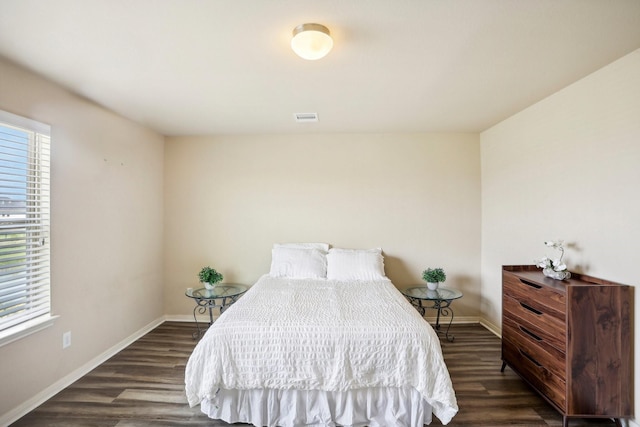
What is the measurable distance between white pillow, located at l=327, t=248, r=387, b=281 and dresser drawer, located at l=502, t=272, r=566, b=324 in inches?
44.8

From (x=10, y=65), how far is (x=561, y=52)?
11.7ft

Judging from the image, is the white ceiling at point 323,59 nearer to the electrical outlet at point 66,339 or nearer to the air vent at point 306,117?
the air vent at point 306,117

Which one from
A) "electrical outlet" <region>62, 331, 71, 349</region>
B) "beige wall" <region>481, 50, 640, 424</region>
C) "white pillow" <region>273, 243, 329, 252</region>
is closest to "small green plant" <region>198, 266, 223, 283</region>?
"white pillow" <region>273, 243, 329, 252</region>

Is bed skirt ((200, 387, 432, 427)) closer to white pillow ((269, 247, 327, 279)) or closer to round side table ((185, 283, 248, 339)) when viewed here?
Answer: round side table ((185, 283, 248, 339))

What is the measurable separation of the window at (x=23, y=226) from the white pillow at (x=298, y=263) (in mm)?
1844

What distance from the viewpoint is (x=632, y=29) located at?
4.65 feet

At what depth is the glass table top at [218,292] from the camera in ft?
8.86

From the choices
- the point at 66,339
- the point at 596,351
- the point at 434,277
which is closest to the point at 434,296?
the point at 434,277

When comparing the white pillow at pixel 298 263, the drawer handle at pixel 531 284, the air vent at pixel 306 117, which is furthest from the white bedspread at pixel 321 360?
the air vent at pixel 306 117

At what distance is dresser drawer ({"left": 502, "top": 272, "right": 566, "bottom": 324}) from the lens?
65.8 inches

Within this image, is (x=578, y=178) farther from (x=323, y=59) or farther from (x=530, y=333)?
(x=323, y=59)

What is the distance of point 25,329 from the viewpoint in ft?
5.77

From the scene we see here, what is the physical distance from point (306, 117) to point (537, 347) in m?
2.71

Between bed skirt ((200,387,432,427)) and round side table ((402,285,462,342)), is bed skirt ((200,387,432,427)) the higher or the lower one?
the lower one
